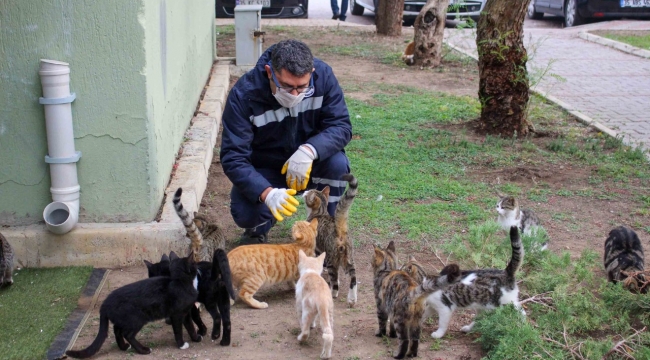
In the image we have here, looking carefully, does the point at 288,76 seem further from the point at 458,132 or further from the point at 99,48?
the point at 458,132

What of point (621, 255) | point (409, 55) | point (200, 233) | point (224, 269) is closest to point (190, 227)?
point (200, 233)

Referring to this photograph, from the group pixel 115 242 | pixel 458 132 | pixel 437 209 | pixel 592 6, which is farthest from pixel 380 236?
pixel 592 6

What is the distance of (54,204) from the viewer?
516cm

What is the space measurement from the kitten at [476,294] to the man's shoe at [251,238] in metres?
1.84

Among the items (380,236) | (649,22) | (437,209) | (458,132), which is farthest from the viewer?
(649,22)

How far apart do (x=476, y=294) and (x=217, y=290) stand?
63.8 inches

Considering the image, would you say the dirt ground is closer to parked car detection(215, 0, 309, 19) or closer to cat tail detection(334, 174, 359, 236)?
cat tail detection(334, 174, 359, 236)

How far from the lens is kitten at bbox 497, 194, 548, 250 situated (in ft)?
19.5

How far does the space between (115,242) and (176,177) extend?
120cm

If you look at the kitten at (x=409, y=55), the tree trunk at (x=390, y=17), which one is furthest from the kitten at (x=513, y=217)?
the tree trunk at (x=390, y=17)

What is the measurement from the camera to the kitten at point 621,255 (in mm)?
5156

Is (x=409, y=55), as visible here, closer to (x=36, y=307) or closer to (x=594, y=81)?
(x=594, y=81)

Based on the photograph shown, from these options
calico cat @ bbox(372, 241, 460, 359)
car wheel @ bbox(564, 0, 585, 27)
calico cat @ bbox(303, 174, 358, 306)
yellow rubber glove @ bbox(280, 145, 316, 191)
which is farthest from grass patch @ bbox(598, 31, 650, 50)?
calico cat @ bbox(372, 241, 460, 359)

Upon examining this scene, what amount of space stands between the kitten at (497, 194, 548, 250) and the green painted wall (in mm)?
2880
